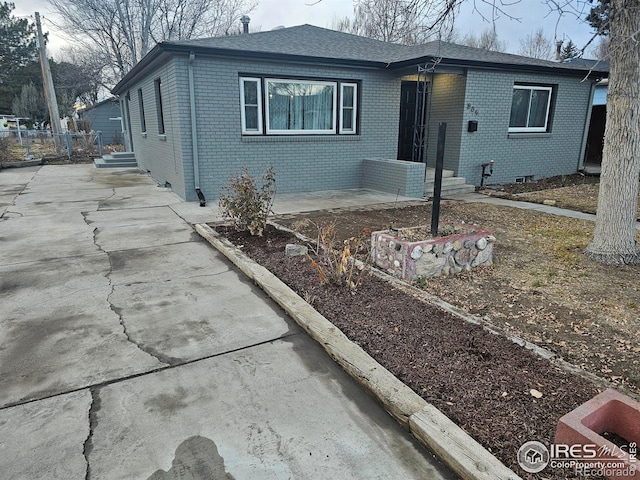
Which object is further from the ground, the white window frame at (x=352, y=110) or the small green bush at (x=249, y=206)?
the white window frame at (x=352, y=110)

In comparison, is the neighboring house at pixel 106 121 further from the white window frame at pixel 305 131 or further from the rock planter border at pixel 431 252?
the rock planter border at pixel 431 252

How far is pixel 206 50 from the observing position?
795 centimetres

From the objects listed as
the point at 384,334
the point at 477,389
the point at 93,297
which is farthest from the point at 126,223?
the point at 477,389

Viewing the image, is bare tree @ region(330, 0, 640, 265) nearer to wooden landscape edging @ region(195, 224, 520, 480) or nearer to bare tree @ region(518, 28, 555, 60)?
wooden landscape edging @ region(195, 224, 520, 480)

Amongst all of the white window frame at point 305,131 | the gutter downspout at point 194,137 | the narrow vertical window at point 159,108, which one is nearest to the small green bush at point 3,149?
the narrow vertical window at point 159,108

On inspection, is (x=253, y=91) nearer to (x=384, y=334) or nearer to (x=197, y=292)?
(x=197, y=292)

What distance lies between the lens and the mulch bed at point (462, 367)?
85.9 inches

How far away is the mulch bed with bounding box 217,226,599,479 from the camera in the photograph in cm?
218

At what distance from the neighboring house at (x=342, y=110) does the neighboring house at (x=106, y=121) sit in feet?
51.3

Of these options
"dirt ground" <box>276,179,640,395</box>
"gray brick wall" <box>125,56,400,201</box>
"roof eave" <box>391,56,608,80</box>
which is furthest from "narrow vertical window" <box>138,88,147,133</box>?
"dirt ground" <box>276,179,640,395</box>

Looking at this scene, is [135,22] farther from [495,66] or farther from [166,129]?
[495,66]

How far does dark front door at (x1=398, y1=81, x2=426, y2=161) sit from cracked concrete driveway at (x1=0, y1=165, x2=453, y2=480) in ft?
26.8

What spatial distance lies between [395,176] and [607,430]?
25.5 feet

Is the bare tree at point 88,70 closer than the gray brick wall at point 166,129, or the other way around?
the gray brick wall at point 166,129
